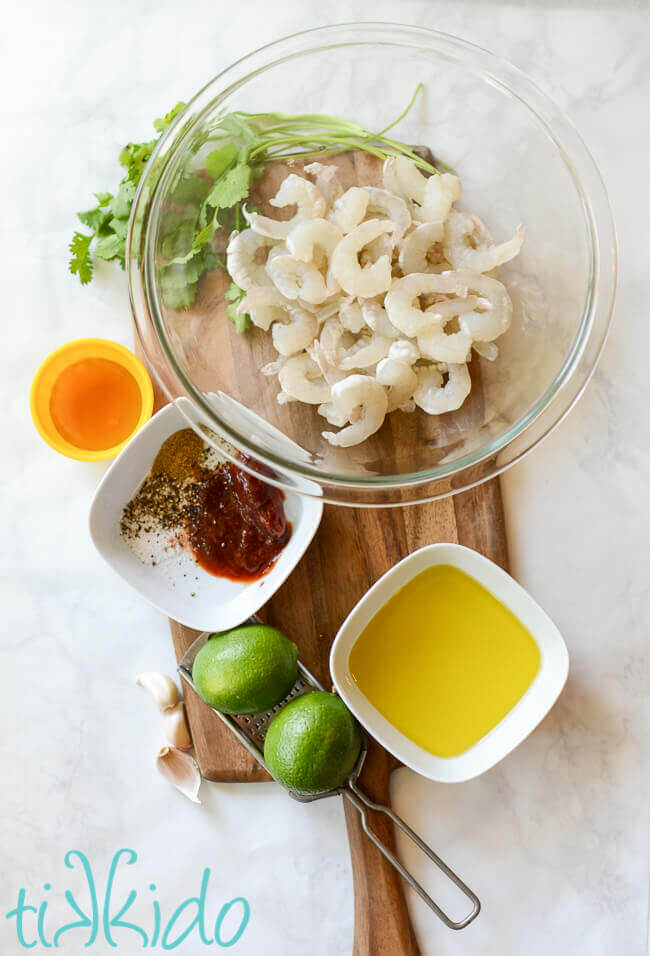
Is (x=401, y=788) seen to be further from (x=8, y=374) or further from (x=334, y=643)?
(x=8, y=374)

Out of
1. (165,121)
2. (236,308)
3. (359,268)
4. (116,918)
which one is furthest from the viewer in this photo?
(116,918)

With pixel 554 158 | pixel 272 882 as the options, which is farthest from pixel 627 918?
pixel 554 158

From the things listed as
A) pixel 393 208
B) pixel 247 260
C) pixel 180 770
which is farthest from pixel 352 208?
pixel 180 770

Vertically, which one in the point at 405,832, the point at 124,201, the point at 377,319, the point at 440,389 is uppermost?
the point at 124,201

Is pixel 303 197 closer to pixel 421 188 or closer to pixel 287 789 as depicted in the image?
pixel 421 188

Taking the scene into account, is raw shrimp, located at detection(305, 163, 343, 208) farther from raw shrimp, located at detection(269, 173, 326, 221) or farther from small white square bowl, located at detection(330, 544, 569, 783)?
small white square bowl, located at detection(330, 544, 569, 783)

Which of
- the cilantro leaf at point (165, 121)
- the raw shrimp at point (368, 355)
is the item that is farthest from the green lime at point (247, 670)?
the cilantro leaf at point (165, 121)
